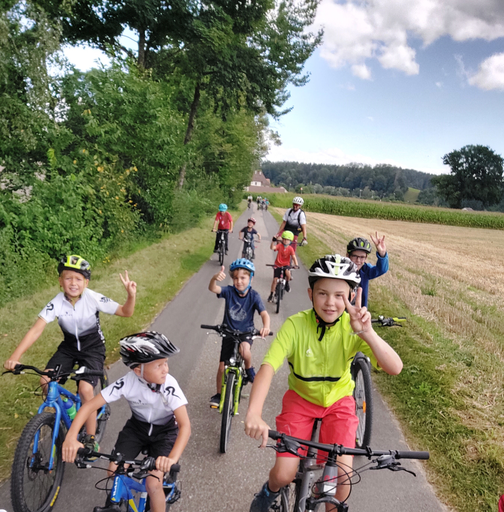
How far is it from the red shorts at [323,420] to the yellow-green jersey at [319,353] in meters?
0.06

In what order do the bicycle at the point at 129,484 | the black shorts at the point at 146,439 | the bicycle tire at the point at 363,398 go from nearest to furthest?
1. the bicycle at the point at 129,484
2. the black shorts at the point at 146,439
3. the bicycle tire at the point at 363,398

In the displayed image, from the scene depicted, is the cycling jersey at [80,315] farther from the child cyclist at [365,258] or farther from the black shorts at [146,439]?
the child cyclist at [365,258]

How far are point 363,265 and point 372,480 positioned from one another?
2.69 metres

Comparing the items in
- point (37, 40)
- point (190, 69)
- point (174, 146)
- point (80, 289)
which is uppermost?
point (190, 69)

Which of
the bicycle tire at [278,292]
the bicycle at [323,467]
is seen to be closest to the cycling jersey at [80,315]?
the bicycle at [323,467]

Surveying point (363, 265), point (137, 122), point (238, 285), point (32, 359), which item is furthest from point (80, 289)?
Answer: point (137, 122)

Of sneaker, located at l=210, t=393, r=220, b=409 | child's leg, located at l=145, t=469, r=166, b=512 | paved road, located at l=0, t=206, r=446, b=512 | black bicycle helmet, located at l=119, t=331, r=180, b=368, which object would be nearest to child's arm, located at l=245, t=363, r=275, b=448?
black bicycle helmet, located at l=119, t=331, r=180, b=368

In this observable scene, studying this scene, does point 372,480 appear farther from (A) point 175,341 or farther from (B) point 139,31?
(B) point 139,31

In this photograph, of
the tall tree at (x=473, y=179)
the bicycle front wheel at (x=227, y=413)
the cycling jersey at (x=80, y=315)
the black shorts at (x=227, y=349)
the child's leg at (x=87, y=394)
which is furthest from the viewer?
the tall tree at (x=473, y=179)

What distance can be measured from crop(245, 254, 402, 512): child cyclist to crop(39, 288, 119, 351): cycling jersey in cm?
213

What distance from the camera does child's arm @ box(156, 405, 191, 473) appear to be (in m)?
2.20

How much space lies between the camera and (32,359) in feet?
17.8

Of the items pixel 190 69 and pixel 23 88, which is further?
pixel 190 69

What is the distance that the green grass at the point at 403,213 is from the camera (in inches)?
2313
